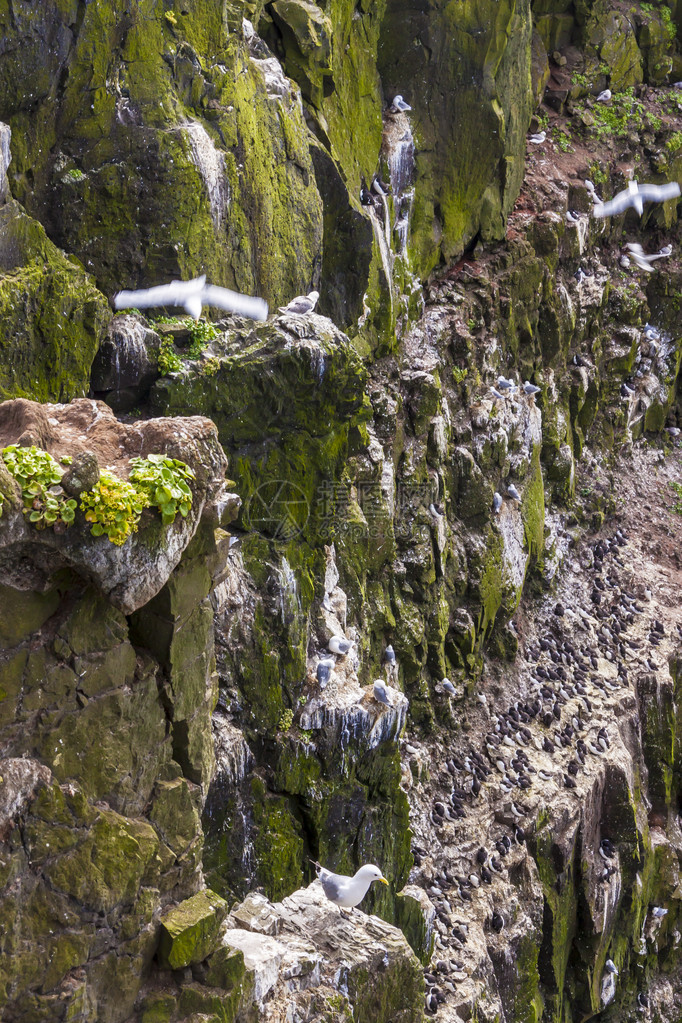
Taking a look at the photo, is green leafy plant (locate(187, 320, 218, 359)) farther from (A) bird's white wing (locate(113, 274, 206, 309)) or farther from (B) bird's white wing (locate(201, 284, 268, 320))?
(A) bird's white wing (locate(113, 274, 206, 309))

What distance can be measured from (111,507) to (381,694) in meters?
7.41

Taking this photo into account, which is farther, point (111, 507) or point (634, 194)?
point (634, 194)

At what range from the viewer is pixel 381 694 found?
12.6 metres

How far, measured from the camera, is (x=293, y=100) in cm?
1327

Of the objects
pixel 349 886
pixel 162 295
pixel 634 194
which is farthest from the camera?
pixel 634 194

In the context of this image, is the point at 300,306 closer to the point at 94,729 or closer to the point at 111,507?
the point at 111,507

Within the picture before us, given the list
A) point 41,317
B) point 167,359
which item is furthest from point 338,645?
point 41,317

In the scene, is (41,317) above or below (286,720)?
above

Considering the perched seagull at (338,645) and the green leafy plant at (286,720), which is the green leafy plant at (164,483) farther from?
the perched seagull at (338,645)

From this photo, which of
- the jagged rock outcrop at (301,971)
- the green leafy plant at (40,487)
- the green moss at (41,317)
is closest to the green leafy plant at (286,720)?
the jagged rock outcrop at (301,971)

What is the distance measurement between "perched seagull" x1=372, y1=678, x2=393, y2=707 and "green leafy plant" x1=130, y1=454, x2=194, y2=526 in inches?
264

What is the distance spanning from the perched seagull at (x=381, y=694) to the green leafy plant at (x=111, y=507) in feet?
23.3

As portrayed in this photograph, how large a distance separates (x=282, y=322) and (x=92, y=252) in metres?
2.41

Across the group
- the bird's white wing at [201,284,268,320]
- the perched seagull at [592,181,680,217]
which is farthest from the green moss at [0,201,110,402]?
the perched seagull at [592,181,680,217]
